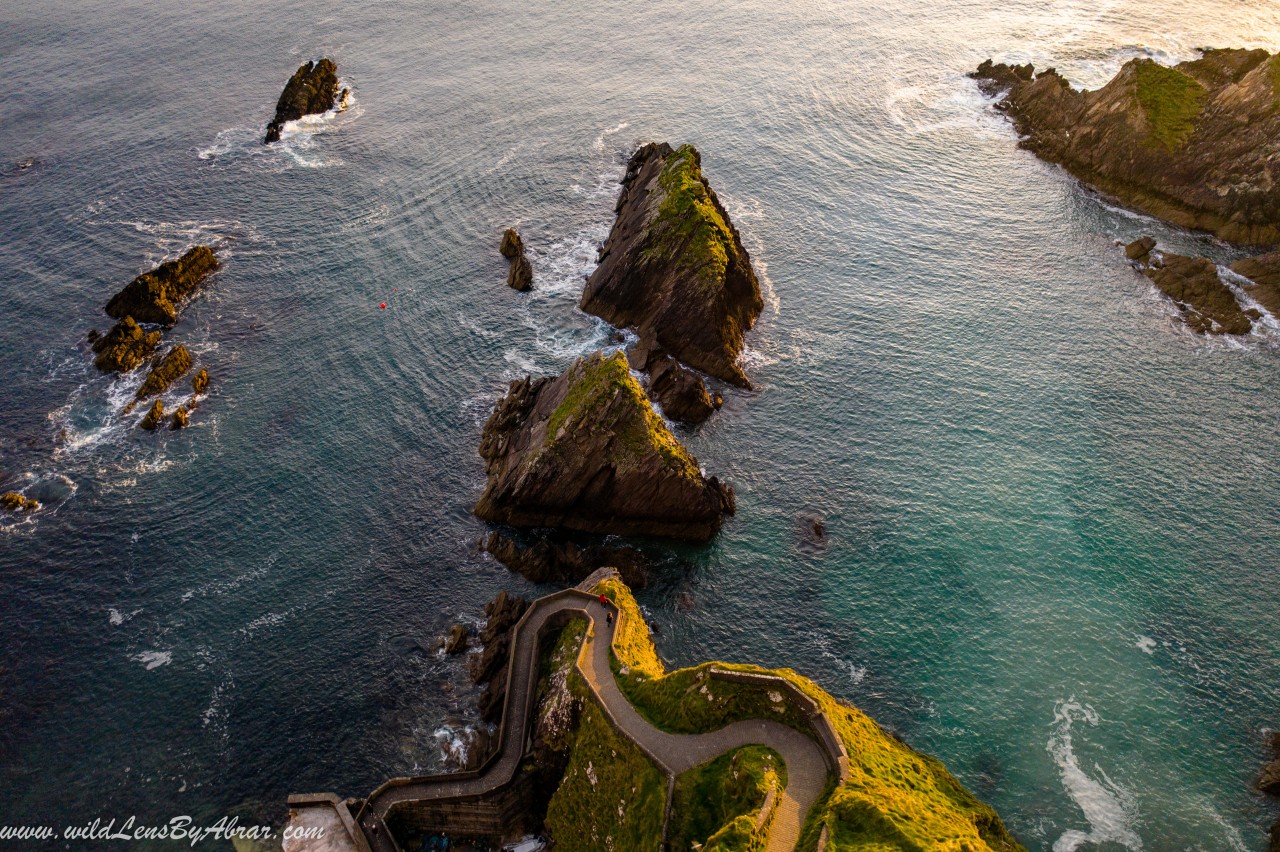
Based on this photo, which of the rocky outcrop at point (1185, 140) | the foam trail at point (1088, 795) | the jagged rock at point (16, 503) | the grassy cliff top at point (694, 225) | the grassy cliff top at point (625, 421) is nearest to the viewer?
the foam trail at point (1088, 795)

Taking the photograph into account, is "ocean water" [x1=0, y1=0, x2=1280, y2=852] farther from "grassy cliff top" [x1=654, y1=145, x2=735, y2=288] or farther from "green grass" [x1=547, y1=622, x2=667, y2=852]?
"green grass" [x1=547, y1=622, x2=667, y2=852]

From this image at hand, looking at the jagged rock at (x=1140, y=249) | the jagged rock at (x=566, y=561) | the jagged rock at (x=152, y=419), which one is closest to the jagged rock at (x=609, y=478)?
the jagged rock at (x=566, y=561)

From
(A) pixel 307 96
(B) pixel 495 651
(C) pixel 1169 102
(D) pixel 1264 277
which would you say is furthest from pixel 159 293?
(C) pixel 1169 102

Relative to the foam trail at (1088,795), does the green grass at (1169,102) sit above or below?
above

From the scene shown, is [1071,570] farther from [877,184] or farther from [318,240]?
[318,240]

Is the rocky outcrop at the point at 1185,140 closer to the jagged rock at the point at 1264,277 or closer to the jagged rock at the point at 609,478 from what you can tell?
the jagged rock at the point at 1264,277
